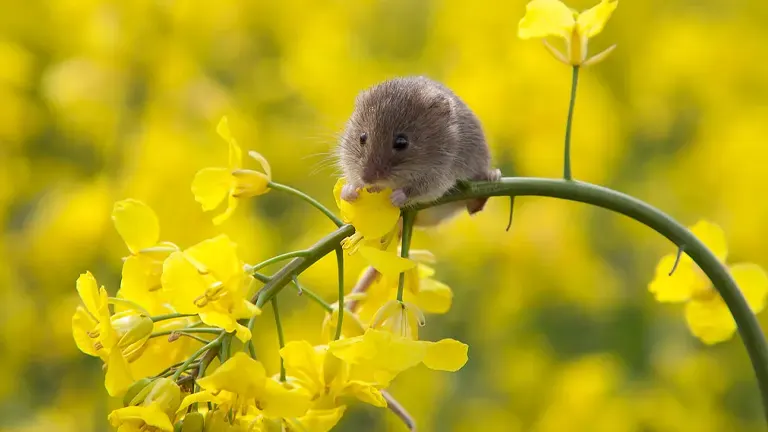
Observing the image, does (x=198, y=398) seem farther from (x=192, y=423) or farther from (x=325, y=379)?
(x=325, y=379)

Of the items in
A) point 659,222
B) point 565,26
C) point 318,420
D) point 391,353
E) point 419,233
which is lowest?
point 419,233

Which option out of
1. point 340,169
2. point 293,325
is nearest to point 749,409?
point 293,325

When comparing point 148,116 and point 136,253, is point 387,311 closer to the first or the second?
point 136,253

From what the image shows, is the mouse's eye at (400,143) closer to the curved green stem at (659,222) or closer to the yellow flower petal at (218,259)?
the curved green stem at (659,222)

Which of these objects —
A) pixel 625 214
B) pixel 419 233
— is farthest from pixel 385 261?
pixel 419 233

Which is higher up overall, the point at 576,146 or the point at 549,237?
the point at 576,146

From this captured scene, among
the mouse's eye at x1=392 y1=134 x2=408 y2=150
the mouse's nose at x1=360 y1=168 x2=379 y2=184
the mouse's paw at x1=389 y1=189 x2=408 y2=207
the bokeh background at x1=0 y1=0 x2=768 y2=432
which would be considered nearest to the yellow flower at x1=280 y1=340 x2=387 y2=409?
the mouse's paw at x1=389 y1=189 x2=408 y2=207
